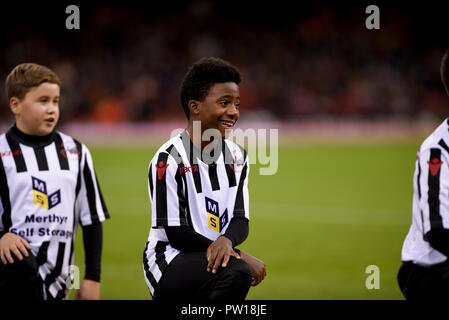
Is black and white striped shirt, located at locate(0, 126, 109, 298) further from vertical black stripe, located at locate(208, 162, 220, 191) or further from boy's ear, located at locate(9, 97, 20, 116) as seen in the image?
vertical black stripe, located at locate(208, 162, 220, 191)

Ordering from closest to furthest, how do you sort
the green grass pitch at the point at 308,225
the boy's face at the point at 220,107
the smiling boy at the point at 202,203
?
the smiling boy at the point at 202,203, the boy's face at the point at 220,107, the green grass pitch at the point at 308,225

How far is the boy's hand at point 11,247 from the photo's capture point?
2840mm

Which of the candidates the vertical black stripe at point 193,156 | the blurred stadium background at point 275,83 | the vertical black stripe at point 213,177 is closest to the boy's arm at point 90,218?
the vertical black stripe at point 193,156

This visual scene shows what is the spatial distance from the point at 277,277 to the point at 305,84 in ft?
68.9

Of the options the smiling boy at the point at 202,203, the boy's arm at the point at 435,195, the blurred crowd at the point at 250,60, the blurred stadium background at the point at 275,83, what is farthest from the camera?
the blurred crowd at the point at 250,60

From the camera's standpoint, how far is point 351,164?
14.5 m

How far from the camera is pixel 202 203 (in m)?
2.92

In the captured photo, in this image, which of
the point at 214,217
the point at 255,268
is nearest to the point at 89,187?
the point at 214,217

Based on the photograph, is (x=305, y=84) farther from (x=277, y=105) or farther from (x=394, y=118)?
(x=394, y=118)

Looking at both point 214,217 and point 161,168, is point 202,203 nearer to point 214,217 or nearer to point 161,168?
point 214,217

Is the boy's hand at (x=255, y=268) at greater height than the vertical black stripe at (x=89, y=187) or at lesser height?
lesser

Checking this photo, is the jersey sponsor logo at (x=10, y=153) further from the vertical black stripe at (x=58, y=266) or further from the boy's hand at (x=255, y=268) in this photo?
the boy's hand at (x=255, y=268)
